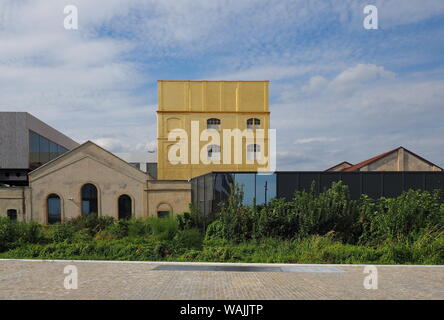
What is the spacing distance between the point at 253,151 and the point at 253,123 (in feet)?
11.0

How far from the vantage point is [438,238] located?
1165 cm

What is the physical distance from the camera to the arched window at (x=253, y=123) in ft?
131

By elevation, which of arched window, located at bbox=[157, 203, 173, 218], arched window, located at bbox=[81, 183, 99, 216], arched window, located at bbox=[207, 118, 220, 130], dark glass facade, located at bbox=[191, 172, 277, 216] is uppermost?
arched window, located at bbox=[207, 118, 220, 130]

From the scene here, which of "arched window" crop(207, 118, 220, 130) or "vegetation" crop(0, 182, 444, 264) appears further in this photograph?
"arched window" crop(207, 118, 220, 130)

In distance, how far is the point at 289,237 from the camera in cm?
1327

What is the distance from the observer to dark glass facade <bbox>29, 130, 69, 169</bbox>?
37375 millimetres

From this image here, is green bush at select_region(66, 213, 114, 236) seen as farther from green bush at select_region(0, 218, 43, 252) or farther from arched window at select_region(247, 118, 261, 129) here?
arched window at select_region(247, 118, 261, 129)

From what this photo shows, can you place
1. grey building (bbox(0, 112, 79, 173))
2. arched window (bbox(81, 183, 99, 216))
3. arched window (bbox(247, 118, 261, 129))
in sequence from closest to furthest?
1. arched window (bbox(81, 183, 99, 216))
2. grey building (bbox(0, 112, 79, 173))
3. arched window (bbox(247, 118, 261, 129))

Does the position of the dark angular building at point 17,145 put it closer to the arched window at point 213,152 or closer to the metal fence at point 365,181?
the arched window at point 213,152

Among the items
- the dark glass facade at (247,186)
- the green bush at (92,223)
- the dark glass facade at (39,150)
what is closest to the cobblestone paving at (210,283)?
the dark glass facade at (247,186)

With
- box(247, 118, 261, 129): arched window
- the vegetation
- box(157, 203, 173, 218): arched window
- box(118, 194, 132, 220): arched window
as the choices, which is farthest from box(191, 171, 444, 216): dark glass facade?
box(247, 118, 261, 129): arched window

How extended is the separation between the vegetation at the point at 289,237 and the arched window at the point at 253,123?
25830 millimetres

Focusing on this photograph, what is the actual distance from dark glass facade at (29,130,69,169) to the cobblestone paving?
3058 cm
